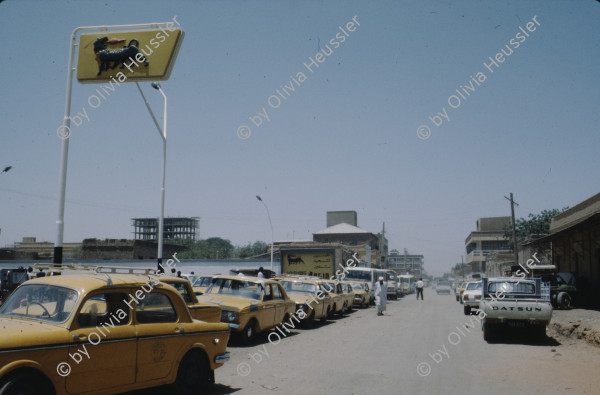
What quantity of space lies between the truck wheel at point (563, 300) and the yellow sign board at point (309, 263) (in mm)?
16849

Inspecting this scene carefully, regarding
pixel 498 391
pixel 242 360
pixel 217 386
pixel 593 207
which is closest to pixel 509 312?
pixel 498 391

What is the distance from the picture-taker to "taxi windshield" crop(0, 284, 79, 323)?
546 cm

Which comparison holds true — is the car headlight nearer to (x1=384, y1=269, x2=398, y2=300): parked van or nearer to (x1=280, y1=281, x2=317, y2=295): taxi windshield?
(x1=280, y1=281, x2=317, y2=295): taxi windshield

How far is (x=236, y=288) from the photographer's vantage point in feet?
43.5

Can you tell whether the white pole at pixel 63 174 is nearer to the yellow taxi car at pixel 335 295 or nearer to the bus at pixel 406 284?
the yellow taxi car at pixel 335 295

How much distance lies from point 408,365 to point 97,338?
638 centimetres

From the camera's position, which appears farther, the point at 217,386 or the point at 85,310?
the point at 217,386

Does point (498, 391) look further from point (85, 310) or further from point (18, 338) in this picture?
point (18, 338)

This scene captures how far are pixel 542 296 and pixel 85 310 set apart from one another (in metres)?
12.9

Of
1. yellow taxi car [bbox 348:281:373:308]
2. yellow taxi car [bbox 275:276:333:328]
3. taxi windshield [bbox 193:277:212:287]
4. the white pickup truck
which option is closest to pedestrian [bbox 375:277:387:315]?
yellow taxi car [bbox 275:276:333:328]

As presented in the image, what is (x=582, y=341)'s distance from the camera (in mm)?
13250

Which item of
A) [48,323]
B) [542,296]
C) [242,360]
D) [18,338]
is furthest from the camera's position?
[542,296]

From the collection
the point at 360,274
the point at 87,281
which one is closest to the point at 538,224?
the point at 360,274

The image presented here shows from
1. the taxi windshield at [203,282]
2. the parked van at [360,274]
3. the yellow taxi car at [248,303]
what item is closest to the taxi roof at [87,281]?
the yellow taxi car at [248,303]
